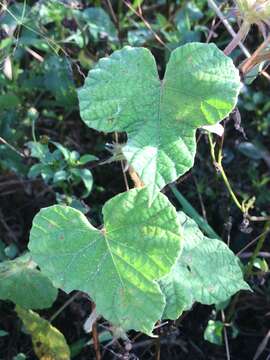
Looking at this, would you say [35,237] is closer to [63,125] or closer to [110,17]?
[63,125]

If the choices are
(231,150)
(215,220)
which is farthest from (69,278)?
(231,150)

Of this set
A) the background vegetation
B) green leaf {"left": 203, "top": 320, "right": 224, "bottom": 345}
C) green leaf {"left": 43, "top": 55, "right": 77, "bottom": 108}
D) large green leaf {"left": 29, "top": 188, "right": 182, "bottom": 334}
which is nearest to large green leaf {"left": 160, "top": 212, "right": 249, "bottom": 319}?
large green leaf {"left": 29, "top": 188, "right": 182, "bottom": 334}

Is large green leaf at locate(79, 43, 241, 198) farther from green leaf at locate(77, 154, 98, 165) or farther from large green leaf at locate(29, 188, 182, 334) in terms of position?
green leaf at locate(77, 154, 98, 165)

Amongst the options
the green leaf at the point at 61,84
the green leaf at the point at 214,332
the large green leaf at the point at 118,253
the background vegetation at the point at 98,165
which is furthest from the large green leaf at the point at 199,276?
the green leaf at the point at 61,84

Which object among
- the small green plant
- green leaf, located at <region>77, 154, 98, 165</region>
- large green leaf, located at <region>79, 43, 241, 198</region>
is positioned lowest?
the small green plant

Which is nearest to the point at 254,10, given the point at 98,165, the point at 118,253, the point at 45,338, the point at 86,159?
the point at 118,253
